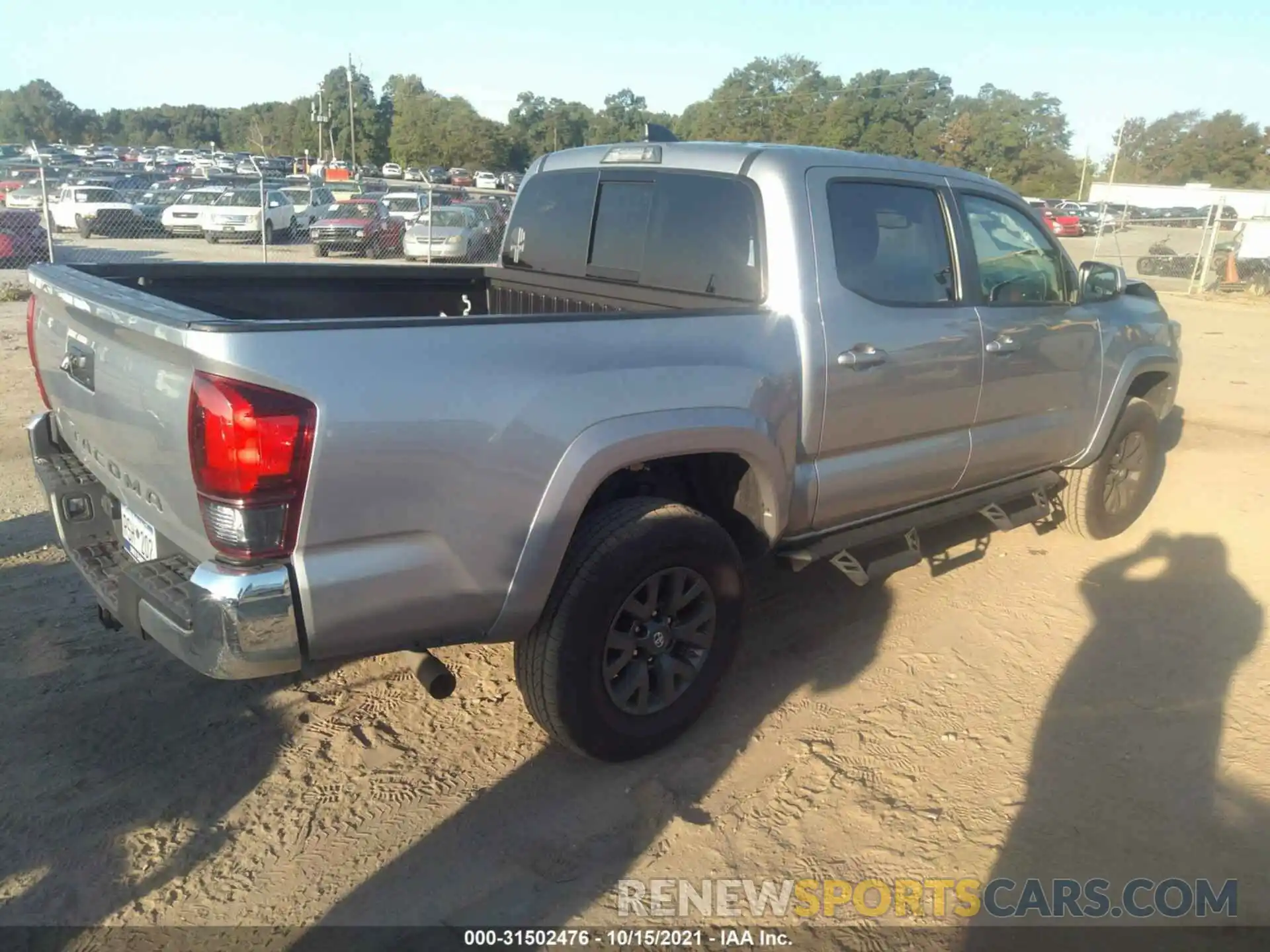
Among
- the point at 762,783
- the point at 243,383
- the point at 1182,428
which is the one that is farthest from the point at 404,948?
the point at 1182,428

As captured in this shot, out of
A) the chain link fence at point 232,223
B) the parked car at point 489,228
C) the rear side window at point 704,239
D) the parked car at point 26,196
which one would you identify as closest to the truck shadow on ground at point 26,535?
the rear side window at point 704,239

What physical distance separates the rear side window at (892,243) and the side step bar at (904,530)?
3.04 ft

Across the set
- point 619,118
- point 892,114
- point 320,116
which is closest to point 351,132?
point 320,116

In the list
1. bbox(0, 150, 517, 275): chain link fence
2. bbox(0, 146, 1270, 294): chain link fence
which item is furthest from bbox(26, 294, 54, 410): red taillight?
bbox(0, 146, 1270, 294): chain link fence

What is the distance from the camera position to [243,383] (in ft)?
7.30

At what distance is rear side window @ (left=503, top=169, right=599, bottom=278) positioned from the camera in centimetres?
432

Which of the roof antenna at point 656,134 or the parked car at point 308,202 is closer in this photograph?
the roof antenna at point 656,134

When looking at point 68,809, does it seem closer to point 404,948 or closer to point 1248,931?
point 404,948

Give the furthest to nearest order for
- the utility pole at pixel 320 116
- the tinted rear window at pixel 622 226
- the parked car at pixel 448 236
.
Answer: the utility pole at pixel 320 116, the parked car at pixel 448 236, the tinted rear window at pixel 622 226

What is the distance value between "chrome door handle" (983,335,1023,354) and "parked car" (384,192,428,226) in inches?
726

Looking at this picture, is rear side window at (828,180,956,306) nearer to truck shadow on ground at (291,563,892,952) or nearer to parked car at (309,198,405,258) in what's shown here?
truck shadow on ground at (291,563,892,952)

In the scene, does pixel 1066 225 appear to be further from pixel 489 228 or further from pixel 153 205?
pixel 153 205

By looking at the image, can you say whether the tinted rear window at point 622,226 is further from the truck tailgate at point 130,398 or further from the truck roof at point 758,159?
the truck tailgate at point 130,398

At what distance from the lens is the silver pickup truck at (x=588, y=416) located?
234cm
